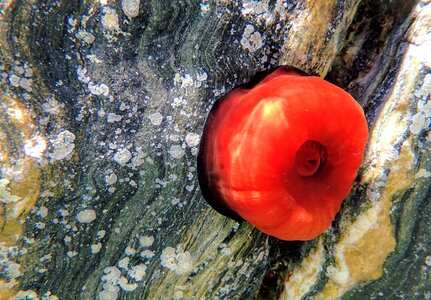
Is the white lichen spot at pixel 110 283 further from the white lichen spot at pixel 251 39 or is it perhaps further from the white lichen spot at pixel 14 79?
the white lichen spot at pixel 251 39

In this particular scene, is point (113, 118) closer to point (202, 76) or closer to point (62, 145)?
point (62, 145)

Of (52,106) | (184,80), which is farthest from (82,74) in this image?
(184,80)

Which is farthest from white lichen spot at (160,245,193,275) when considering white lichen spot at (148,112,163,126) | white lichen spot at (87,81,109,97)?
white lichen spot at (87,81,109,97)

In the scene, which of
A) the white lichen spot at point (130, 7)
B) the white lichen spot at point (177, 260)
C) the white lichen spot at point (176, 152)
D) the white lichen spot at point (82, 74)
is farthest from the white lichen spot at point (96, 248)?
the white lichen spot at point (130, 7)

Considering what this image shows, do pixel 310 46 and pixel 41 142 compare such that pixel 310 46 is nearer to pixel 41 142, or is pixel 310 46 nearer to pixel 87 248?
pixel 41 142

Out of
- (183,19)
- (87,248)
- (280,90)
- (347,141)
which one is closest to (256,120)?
(280,90)

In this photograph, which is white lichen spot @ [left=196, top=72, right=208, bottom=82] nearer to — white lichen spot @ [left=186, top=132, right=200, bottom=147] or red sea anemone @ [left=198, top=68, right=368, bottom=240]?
red sea anemone @ [left=198, top=68, right=368, bottom=240]
